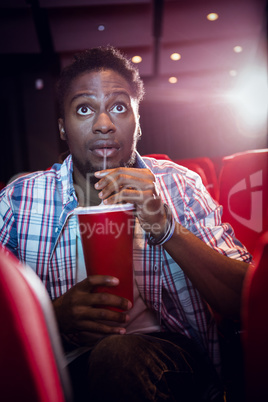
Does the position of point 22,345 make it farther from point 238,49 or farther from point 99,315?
point 238,49

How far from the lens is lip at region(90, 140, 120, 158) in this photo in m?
1.16

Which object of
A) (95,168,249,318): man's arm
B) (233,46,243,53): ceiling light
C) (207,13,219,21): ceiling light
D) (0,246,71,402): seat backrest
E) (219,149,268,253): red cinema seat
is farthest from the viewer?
(233,46,243,53): ceiling light

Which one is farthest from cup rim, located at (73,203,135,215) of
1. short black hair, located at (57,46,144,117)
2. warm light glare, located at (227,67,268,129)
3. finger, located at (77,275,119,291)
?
warm light glare, located at (227,67,268,129)

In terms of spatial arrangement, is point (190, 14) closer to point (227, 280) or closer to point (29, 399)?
point (227, 280)

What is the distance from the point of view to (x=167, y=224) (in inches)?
37.3

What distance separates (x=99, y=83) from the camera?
4.18 feet

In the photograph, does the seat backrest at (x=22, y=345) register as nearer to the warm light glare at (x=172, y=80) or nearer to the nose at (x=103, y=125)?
the nose at (x=103, y=125)

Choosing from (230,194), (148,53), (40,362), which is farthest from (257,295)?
(148,53)

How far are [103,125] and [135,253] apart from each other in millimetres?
492

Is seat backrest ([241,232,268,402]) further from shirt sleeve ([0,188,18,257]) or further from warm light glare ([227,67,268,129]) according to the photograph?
warm light glare ([227,67,268,129])

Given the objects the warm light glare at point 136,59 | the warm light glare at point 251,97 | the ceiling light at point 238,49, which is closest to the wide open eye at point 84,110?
the warm light glare at point 136,59

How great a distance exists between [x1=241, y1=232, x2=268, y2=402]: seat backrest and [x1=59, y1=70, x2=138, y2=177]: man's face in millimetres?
812

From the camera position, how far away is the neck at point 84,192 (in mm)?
1328

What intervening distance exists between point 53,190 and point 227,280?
2.43ft
